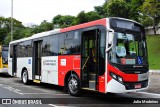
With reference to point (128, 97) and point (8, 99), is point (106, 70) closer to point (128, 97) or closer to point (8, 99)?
point (128, 97)

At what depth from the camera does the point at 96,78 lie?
1116cm

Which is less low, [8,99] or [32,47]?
[32,47]

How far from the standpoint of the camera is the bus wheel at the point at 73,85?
1236 cm

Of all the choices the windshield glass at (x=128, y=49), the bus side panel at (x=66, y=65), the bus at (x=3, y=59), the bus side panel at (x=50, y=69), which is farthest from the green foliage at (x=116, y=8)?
the windshield glass at (x=128, y=49)

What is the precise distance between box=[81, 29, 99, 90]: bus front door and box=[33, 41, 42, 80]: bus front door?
4.78 m

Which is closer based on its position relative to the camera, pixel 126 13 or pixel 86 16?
pixel 126 13

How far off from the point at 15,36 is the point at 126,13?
96.8ft

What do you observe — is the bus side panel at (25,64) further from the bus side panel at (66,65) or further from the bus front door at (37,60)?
the bus side panel at (66,65)

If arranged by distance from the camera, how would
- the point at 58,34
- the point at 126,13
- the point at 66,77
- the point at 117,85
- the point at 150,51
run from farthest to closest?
the point at 126,13 → the point at 150,51 → the point at 58,34 → the point at 66,77 → the point at 117,85

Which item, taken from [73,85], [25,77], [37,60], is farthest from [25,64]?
[73,85]

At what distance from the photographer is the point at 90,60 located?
38.5ft

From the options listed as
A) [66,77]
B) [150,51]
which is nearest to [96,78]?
[66,77]

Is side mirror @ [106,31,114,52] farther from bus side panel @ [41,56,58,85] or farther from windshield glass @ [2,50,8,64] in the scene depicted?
windshield glass @ [2,50,8,64]

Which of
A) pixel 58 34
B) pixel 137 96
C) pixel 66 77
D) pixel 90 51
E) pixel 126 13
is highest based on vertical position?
pixel 126 13
